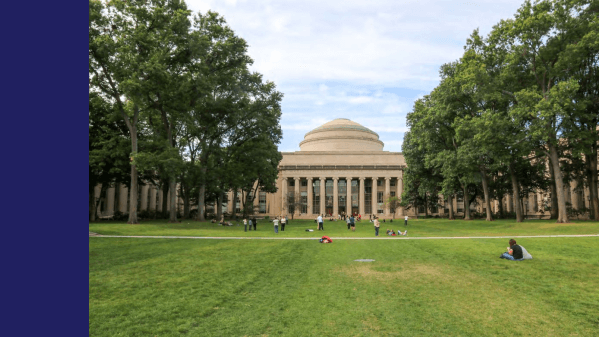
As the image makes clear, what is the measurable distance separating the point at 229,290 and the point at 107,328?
324 centimetres

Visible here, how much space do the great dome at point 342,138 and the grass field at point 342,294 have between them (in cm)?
8012

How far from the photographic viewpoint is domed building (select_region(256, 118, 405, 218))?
282ft

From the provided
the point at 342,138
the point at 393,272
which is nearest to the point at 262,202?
the point at 342,138

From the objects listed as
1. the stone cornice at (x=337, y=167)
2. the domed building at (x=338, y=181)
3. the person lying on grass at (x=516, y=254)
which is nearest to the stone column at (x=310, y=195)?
the domed building at (x=338, y=181)

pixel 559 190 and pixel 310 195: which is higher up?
pixel 310 195

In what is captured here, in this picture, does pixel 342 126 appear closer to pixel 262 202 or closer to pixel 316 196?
pixel 316 196

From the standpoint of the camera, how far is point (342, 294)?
29.8ft

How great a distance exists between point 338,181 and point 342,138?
12.3m

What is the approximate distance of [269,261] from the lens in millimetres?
14094

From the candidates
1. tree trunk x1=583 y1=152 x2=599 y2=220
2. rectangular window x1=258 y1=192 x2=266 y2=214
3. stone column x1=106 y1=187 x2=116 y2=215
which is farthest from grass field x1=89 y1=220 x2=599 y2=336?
rectangular window x1=258 y1=192 x2=266 y2=214

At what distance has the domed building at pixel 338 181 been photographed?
3388 inches

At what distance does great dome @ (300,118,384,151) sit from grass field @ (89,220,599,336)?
8012 cm

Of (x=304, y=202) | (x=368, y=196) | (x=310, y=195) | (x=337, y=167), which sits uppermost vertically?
(x=337, y=167)

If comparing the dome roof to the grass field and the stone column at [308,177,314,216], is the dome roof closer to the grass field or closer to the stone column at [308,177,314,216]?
the stone column at [308,177,314,216]
